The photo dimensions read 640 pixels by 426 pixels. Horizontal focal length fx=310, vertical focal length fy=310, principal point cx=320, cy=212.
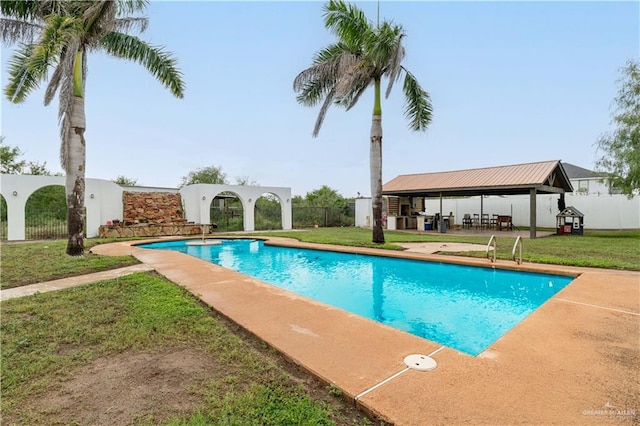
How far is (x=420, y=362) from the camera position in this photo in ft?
8.70

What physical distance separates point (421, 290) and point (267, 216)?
1666cm

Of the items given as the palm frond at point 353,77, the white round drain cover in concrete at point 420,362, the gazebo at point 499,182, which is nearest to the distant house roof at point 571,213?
the gazebo at point 499,182

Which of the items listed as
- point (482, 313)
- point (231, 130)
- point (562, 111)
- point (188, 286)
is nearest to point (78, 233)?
point (188, 286)

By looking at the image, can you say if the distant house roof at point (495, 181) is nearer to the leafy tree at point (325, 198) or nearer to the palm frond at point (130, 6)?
the leafy tree at point (325, 198)

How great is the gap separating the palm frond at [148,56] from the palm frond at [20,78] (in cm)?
206

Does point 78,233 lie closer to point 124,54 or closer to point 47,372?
point 124,54

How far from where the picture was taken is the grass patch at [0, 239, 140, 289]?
231 inches

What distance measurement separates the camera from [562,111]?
16.3 meters

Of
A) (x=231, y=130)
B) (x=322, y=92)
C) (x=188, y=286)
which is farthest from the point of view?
(x=231, y=130)

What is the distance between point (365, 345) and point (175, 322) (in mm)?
2218

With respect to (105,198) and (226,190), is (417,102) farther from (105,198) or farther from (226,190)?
(105,198)

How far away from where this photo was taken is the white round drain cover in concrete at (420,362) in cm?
255

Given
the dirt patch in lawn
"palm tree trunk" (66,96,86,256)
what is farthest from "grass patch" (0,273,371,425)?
"palm tree trunk" (66,96,86,256)

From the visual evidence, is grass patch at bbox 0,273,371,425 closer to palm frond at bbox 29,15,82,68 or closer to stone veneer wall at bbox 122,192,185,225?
palm frond at bbox 29,15,82,68
